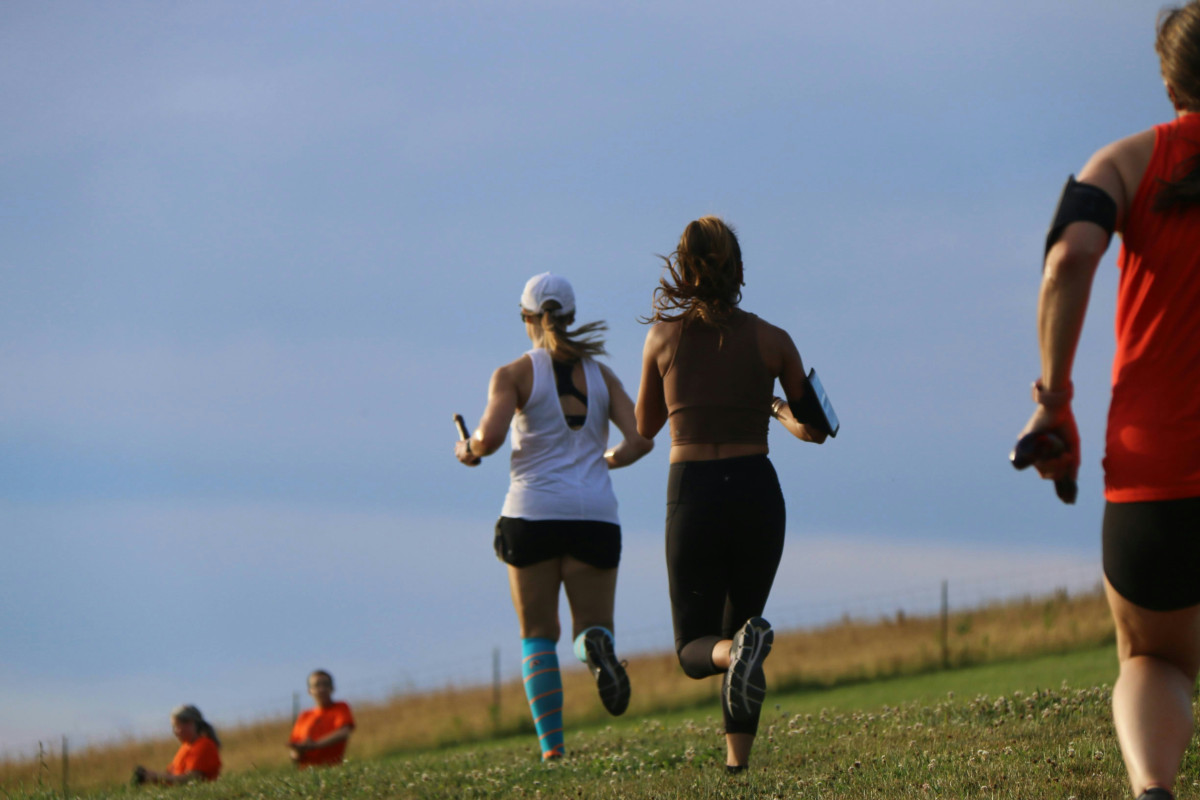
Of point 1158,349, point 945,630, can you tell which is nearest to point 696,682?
point 945,630

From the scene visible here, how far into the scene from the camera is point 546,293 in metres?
7.30

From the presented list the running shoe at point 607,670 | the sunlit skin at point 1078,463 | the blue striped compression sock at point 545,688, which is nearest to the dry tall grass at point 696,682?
the blue striped compression sock at point 545,688

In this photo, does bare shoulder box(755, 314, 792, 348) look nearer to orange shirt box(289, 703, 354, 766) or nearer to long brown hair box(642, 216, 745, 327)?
long brown hair box(642, 216, 745, 327)

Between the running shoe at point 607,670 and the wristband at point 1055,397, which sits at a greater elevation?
the wristband at point 1055,397

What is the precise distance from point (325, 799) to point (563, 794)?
1633 mm

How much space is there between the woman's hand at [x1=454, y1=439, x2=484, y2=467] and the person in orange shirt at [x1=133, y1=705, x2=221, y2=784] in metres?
6.11

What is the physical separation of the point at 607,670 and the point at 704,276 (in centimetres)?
234

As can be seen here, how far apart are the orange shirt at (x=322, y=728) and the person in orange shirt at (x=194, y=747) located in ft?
2.64

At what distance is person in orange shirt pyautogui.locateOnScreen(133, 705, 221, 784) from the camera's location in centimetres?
1169

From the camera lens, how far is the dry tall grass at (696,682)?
20344 millimetres

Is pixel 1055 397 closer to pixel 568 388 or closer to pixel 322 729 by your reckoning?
pixel 568 388

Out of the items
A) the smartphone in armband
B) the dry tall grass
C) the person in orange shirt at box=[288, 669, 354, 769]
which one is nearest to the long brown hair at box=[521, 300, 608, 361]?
the smartphone in armband

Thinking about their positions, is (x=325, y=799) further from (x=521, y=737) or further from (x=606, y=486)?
(x=521, y=737)

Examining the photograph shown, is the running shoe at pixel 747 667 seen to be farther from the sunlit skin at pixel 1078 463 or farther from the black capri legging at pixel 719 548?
the sunlit skin at pixel 1078 463
